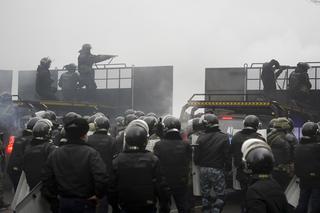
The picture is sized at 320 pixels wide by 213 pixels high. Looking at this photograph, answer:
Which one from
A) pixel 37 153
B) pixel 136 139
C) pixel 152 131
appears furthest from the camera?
pixel 152 131

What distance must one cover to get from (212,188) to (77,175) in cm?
309

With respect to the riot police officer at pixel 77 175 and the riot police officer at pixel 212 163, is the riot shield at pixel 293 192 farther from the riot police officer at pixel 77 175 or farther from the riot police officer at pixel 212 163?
the riot police officer at pixel 77 175

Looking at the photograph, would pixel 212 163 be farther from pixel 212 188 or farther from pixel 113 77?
pixel 113 77

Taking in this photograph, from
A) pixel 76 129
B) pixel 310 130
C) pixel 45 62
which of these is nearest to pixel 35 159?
pixel 76 129

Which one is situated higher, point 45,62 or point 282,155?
point 45,62

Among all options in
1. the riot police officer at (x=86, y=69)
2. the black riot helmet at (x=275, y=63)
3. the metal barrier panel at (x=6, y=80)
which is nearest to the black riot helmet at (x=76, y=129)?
the black riot helmet at (x=275, y=63)

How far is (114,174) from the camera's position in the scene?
205 inches

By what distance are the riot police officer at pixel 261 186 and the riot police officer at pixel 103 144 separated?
3.46 metres

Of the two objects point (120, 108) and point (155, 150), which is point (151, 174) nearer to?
point (155, 150)

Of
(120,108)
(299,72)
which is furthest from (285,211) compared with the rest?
(120,108)

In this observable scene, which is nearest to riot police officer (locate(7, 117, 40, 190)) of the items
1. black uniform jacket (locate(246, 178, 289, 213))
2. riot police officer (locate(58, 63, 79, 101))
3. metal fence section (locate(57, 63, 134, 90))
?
black uniform jacket (locate(246, 178, 289, 213))

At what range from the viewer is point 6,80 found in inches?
596

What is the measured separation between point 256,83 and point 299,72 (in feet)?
4.40

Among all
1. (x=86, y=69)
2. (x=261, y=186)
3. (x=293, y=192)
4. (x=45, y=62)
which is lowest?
(x=293, y=192)
